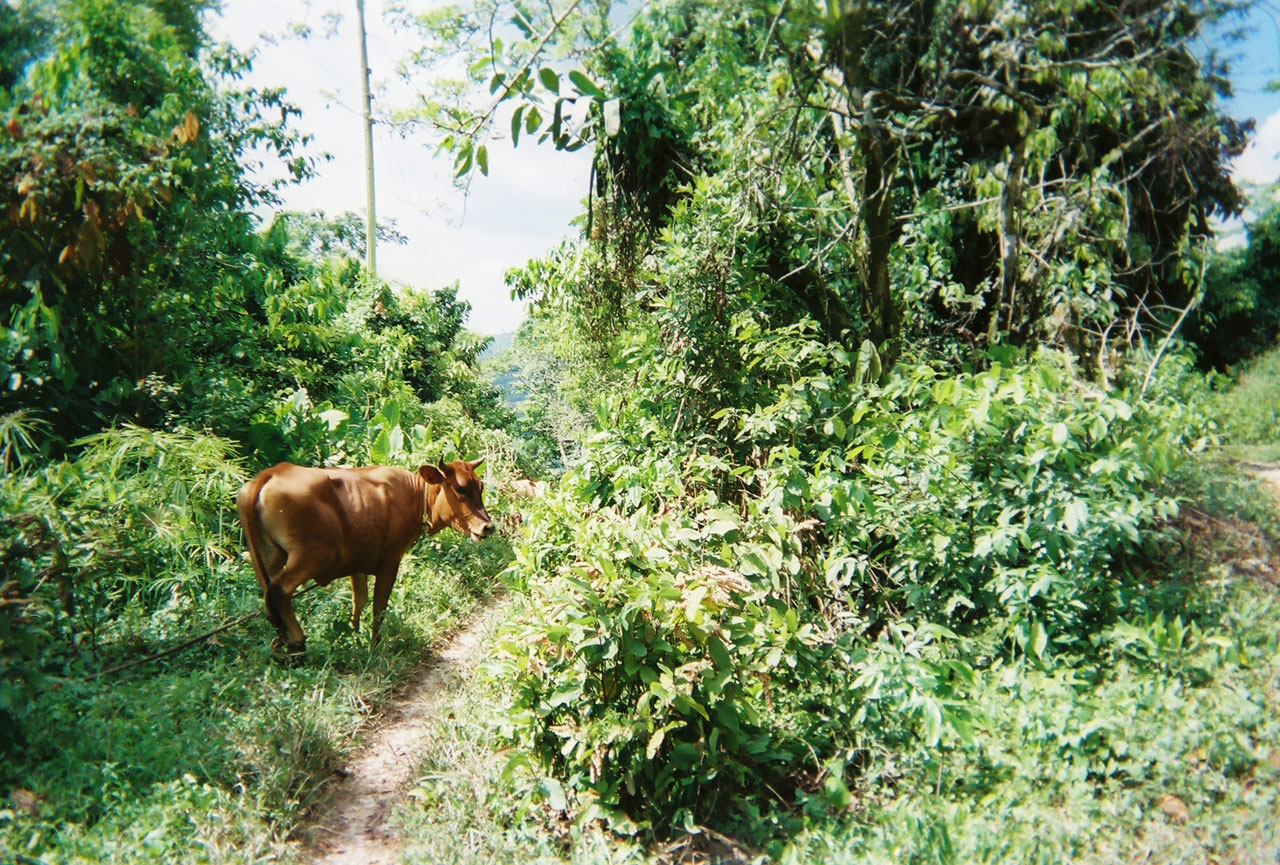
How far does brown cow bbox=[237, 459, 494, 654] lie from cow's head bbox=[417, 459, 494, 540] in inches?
0.5

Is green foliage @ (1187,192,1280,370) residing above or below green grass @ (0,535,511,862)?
above

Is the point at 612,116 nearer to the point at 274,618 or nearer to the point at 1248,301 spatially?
the point at 274,618

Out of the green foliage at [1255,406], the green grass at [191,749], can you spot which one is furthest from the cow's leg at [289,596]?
the green foliage at [1255,406]

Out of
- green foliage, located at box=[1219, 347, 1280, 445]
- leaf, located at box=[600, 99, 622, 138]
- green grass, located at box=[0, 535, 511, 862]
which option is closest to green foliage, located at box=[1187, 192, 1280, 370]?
green foliage, located at box=[1219, 347, 1280, 445]

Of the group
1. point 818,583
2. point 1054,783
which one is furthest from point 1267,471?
point 1054,783

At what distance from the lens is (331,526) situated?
5258 mm

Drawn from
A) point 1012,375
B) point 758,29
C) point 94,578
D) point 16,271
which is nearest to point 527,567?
point 94,578

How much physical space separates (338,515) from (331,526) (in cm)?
11

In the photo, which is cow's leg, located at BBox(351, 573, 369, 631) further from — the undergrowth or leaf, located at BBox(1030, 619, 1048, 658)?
leaf, located at BBox(1030, 619, 1048, 658)

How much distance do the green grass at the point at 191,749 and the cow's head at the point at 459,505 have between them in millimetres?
1400

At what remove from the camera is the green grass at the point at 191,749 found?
3.13 meters

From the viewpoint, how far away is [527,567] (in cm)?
501

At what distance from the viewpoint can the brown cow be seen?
5020 mm

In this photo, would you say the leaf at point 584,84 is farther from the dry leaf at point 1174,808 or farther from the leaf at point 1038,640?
the dry leaf at point 1174,808
